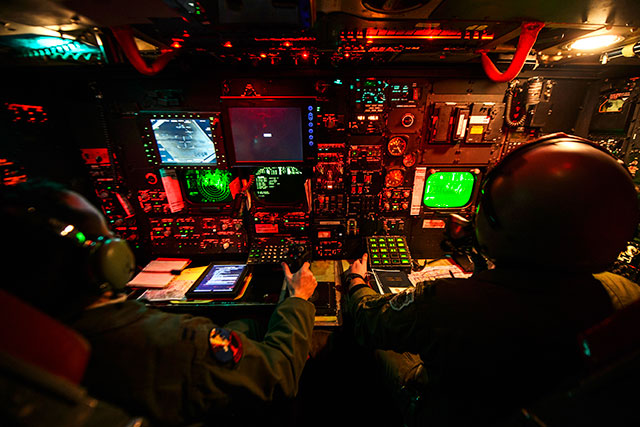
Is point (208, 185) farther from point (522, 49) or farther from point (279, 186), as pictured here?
point (522, 49)

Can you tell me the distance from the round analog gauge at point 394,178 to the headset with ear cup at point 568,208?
1.38 m

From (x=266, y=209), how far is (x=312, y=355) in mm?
1469

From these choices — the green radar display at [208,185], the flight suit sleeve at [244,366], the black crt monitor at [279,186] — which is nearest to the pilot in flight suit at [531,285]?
the flight suit sleeve at [244,366]

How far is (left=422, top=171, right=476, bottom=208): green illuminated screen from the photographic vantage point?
2316 millimetres

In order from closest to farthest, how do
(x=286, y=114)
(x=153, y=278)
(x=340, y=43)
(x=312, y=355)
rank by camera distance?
(x=340, y=43), (x=312, y=355), (x=286, y=114), (x=153, y=278)

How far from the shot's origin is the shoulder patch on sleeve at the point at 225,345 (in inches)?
34.3

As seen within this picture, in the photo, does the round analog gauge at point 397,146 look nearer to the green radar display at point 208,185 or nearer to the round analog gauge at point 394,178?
the round analog gauge at point 394,178

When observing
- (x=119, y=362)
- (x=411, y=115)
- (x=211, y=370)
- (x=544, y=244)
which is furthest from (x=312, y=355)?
(x=411, y=115)

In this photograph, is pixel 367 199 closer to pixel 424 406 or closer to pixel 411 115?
pixel 411 115

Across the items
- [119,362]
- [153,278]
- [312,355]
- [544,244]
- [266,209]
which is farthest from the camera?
[266,209]

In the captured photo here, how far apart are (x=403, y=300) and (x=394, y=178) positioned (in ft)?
4.82

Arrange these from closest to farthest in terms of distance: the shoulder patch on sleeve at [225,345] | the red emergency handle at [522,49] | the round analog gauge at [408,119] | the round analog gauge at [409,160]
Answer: the shoulder patch on sleeve at [225,345]
the red emergency handle at [522,49]
the round analog gauge at [408,119]
the round analog gauge at [409,160]

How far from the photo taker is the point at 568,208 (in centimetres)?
75

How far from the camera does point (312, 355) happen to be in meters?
1.82
